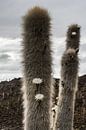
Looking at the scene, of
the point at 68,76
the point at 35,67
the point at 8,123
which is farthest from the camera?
the point at 8,123

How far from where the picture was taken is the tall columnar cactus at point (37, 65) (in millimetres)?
6344

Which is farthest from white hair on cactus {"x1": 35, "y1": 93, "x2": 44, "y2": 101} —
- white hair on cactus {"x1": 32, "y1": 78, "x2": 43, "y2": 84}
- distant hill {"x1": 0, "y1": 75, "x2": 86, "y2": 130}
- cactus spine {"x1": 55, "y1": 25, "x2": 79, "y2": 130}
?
distant hill {"x1": 0, "y1": 75, "x2": 86, "y2": 130}

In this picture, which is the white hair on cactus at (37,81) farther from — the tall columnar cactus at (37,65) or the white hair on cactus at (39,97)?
the white hair on cactus at (39,97)

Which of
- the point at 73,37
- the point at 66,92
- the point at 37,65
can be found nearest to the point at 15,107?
the point at 73,37

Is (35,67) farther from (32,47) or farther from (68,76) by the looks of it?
(68,76)

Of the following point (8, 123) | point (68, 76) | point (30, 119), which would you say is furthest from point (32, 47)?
point (8, 123)

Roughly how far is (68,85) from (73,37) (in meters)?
1.27

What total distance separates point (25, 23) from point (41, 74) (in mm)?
699

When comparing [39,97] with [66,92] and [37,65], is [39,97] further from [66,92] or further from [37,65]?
[66,92]

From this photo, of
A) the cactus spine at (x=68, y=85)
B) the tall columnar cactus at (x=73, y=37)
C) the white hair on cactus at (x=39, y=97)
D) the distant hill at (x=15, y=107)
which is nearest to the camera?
the white hair on cactus at (x=39, y=97)

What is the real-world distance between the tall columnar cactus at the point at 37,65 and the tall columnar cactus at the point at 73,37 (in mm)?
5618

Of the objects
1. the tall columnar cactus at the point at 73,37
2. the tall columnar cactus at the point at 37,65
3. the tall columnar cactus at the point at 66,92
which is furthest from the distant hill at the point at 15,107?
the tall columnar cactus at the point at 37,65

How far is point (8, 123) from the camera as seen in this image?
1969 cm

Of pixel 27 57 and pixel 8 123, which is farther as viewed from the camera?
pixel 8 123
